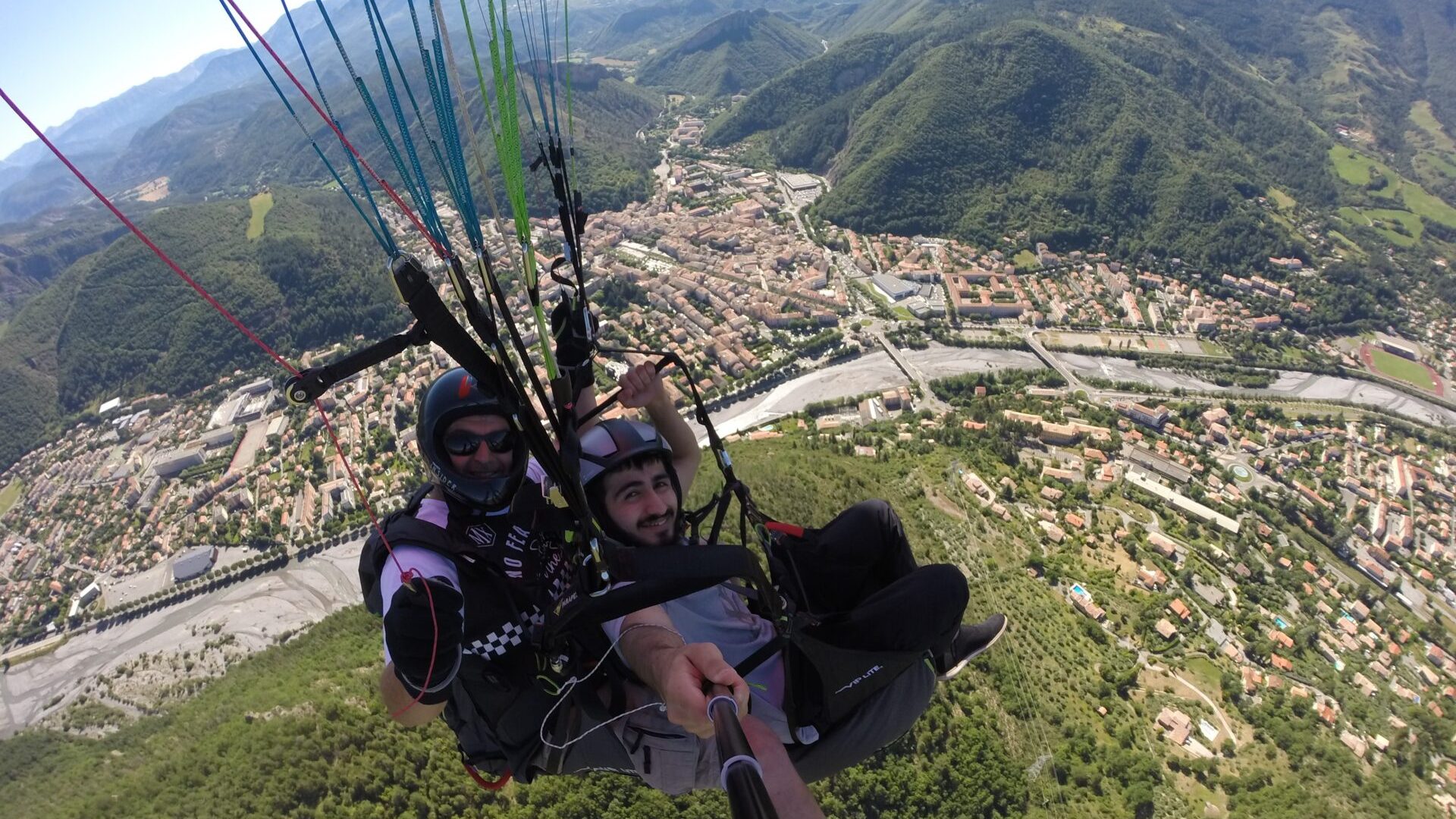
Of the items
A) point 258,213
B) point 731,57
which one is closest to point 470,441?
point 258,213

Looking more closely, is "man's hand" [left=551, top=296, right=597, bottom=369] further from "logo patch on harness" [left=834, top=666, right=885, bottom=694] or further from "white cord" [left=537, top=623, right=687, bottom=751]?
"logo patch on harness" [left=834, top=666, right=885, bottom=694]

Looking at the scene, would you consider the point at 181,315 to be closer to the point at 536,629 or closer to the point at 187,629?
the point at 187,629

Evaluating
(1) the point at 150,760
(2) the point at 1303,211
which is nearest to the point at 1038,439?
(1) the point at 150,760

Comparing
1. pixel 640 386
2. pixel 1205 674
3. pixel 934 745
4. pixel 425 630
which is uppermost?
pixel 640 386

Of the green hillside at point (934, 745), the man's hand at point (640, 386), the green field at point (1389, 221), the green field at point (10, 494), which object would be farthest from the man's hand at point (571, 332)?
the green field at point (1389, 221)

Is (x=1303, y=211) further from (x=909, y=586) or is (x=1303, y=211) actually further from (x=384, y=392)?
(x=384, y=392)

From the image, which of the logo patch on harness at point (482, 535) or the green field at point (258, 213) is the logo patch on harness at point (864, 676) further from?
the green field at point (258, 213)
